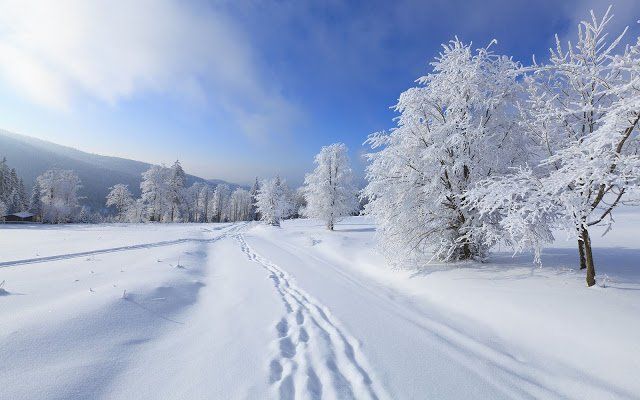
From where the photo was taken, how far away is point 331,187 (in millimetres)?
35812

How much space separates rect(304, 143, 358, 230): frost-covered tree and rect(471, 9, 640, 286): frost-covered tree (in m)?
27.0

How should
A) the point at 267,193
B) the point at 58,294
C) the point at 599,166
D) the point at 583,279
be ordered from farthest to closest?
the point at 267,193 → the point at 583,279 → the point at 58,294 → the point at 599,166

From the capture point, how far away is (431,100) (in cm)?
1055

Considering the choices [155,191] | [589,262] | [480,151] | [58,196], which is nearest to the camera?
[589,262]

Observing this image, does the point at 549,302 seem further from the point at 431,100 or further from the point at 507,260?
the point at 431,100

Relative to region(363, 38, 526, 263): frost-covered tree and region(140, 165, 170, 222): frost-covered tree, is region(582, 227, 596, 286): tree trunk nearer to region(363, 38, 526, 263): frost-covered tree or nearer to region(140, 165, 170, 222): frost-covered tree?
region(363, 38, 526, 263): frost-covered tree

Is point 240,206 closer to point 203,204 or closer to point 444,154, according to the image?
point 203,204

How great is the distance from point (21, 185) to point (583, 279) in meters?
95.4

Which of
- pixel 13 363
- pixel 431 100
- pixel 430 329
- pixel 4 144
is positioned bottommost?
pixel 430 329

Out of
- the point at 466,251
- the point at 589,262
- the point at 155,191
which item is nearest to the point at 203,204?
the point at 155,191

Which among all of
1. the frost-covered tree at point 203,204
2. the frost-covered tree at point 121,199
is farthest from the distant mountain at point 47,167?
the frost-covered tree at point 121,199

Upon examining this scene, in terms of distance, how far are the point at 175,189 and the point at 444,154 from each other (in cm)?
6590

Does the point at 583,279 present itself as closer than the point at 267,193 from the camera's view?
Yes

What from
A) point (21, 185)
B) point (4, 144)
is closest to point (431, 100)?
point (21, 185)
